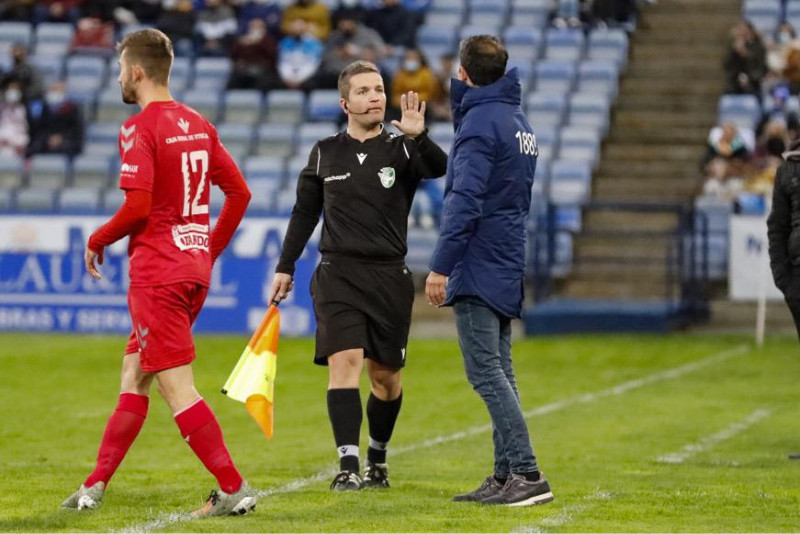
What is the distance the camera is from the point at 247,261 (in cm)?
1972

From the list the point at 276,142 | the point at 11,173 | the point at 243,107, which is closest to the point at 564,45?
the point at 276,142

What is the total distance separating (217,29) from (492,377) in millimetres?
18981

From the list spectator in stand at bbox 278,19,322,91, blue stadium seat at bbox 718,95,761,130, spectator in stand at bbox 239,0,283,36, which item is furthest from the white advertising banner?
spectator in stand at bbox 239,0,283,36

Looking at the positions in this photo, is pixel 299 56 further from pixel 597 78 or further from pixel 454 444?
pixel 454 444

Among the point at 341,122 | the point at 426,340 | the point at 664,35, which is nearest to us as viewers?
the point at 426,340

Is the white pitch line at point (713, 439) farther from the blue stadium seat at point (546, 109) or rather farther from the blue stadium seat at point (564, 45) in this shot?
the blue stadium seat at point (564, 45)

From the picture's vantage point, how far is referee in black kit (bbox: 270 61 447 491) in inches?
327

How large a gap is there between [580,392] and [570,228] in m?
6.99

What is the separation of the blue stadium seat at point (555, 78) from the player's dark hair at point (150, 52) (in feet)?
56.2

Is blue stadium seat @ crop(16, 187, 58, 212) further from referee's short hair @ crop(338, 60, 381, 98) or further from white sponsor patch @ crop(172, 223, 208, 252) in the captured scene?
white sponsor patch @ crop(172, 223, 208, 252)

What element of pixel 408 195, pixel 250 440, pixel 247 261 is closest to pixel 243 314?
pixel 247 261

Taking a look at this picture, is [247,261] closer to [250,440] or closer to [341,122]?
[341,122]

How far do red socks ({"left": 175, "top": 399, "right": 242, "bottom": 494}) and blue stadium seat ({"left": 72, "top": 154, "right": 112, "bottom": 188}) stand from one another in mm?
16421

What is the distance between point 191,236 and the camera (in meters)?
7.42
